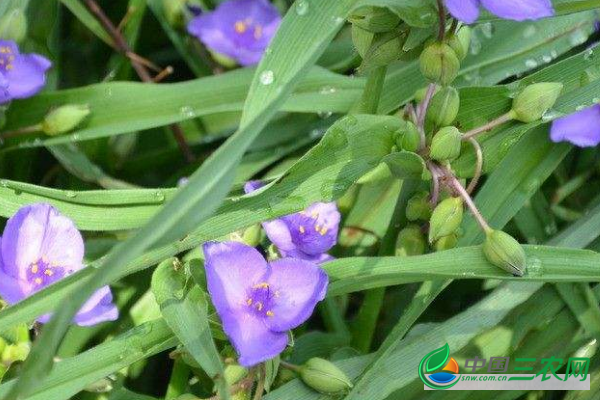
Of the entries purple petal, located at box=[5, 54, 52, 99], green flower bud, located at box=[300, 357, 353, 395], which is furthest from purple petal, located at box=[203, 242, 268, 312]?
purple petal, located at box=[5, 54, 52, 99]

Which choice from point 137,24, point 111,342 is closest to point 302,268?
point 111,342

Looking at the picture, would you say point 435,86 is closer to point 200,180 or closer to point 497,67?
point 497,67

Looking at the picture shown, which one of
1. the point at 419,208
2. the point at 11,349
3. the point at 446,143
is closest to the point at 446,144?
the point at 446,143

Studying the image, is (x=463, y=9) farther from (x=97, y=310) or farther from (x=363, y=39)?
(x=97, y=310)

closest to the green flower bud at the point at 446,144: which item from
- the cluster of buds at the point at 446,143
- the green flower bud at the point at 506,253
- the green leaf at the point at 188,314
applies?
the cluster of buds at the point at 446,143

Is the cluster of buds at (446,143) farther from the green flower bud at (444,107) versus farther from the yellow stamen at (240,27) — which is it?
the yellow stamen at (240,27)

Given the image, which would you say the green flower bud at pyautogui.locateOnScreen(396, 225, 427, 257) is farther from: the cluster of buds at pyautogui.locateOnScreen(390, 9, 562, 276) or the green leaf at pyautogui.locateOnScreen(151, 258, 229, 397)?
the green leaf at pyautogui.locateOnScreen(151, 258, 229, 397)

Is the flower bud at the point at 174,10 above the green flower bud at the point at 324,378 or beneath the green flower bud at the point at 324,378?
above
